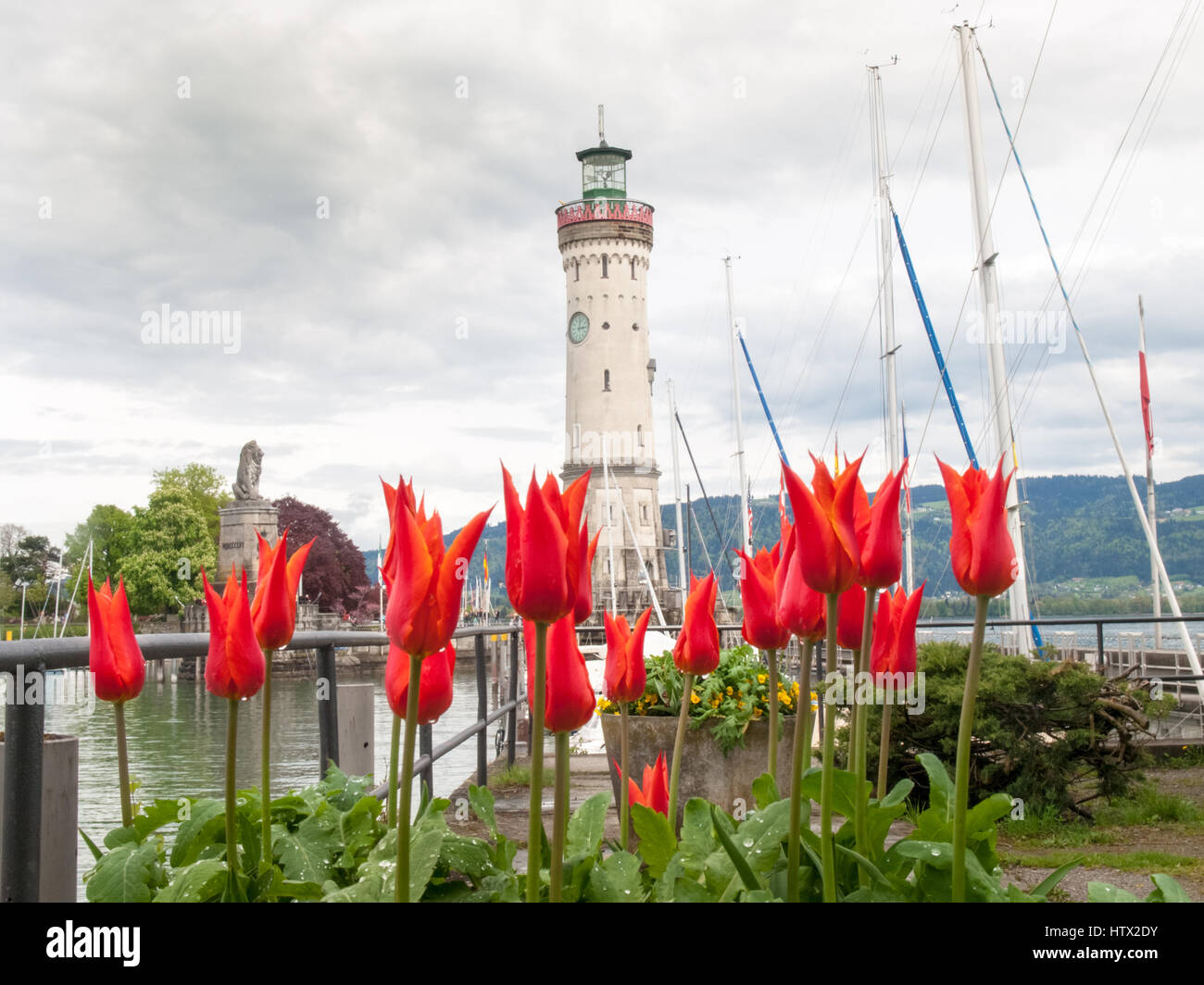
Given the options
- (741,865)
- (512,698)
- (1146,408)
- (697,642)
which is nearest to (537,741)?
(741,865)

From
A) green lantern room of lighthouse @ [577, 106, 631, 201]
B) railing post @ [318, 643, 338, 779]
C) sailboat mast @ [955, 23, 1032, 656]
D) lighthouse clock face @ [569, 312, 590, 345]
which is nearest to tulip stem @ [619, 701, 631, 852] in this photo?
railing post @ [318, 643, 338, 779]

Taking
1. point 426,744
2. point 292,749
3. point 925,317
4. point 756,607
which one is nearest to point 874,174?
Answer: point 925,317

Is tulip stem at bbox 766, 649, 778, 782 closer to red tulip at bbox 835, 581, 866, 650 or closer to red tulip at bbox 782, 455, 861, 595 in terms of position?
red tulip at bbox 835, 581, 866, 650

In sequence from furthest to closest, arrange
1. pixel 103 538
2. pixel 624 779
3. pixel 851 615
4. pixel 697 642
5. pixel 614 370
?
pixel 103 538, pixel 614 370, pixel 697 642, pixel 624 779, pixel 851 615

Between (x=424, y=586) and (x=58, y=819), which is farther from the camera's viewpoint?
(x=58, y=819)

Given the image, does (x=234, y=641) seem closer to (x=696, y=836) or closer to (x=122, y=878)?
(x=122, y=878)

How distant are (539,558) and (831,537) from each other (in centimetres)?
34

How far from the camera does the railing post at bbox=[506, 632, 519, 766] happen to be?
9188mm

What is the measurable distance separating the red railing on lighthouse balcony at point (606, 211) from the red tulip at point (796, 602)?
5675 centimetres

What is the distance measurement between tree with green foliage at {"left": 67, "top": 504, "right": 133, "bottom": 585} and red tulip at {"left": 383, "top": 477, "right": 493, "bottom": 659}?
66565mm

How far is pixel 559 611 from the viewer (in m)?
1.11

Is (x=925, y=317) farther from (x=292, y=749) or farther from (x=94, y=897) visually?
(x=94, y=897)
